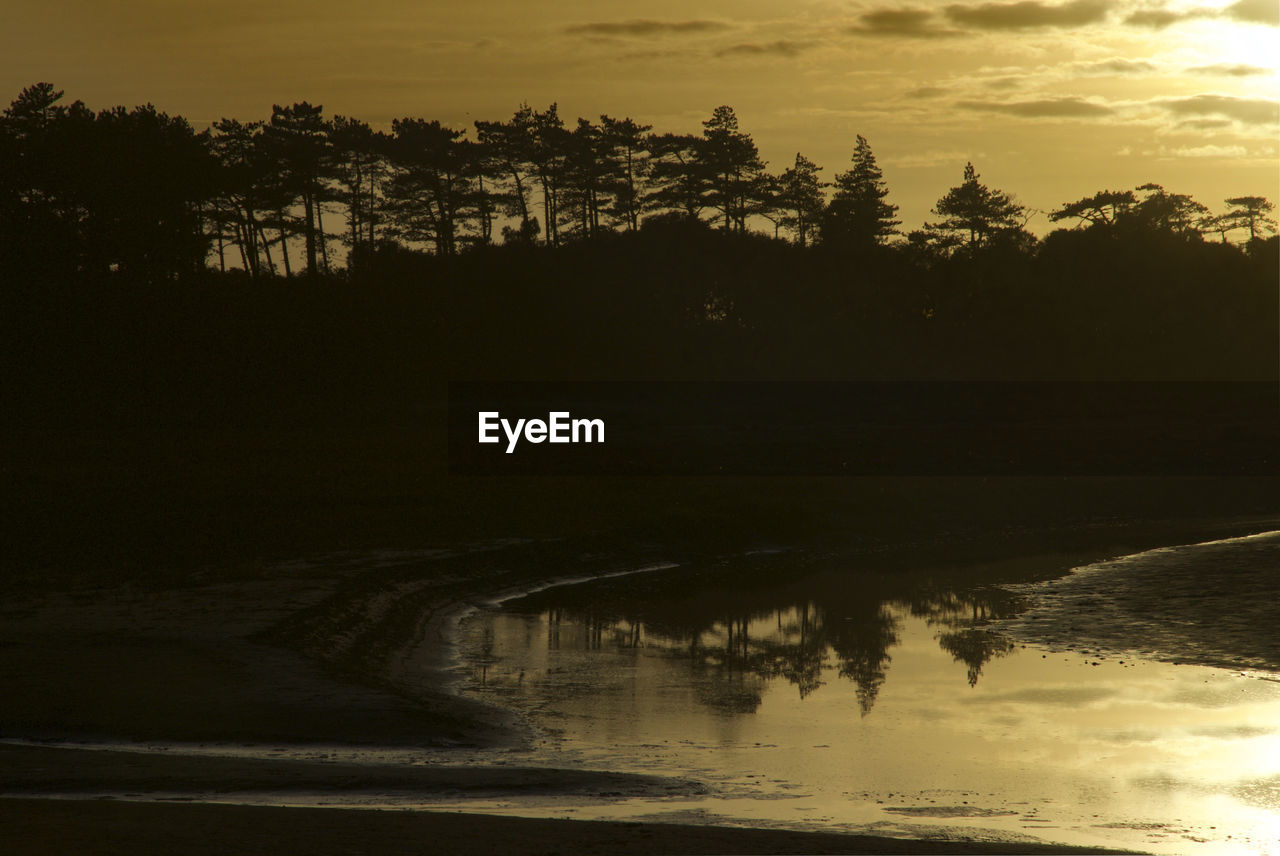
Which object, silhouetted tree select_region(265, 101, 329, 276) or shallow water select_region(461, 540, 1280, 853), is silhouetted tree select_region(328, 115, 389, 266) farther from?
shallow water select_region(461, 540, 1280, 853)

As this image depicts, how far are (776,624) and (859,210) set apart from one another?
318ft

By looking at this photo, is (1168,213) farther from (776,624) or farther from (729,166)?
(776,624)

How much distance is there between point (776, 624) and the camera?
66.8 ft

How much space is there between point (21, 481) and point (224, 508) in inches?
318

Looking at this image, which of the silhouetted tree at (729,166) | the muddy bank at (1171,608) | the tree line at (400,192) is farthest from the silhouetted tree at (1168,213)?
the muddy bank at (1171,608)

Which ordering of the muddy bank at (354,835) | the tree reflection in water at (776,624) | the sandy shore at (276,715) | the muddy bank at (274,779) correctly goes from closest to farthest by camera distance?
1. the muddy bank at (354,835)
2. the sandy shore at (276,715)
3. the muddy bank at (274,779)
4. the tree reflection in water at (776,624)

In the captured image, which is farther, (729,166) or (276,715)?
(729,166)

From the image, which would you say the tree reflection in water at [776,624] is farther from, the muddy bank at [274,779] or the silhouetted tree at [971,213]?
the silhouetted tree at [971,213]

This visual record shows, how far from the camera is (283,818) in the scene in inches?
348

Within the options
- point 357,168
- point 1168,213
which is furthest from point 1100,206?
point 357,168

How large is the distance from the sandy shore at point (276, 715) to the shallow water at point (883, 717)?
0.75 metres

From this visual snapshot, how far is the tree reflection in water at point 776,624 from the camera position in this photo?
1652cm

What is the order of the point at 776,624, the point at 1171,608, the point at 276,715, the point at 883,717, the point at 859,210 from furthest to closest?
the point at 859,210
the point at 1171,608
the point at 776,624
the point at 883,717
the point at 276,715

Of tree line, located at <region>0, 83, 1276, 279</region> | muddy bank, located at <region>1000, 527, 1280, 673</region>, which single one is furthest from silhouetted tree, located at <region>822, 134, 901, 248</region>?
muddy bank, located at <region>1000, 527, 1280, 673</region>
